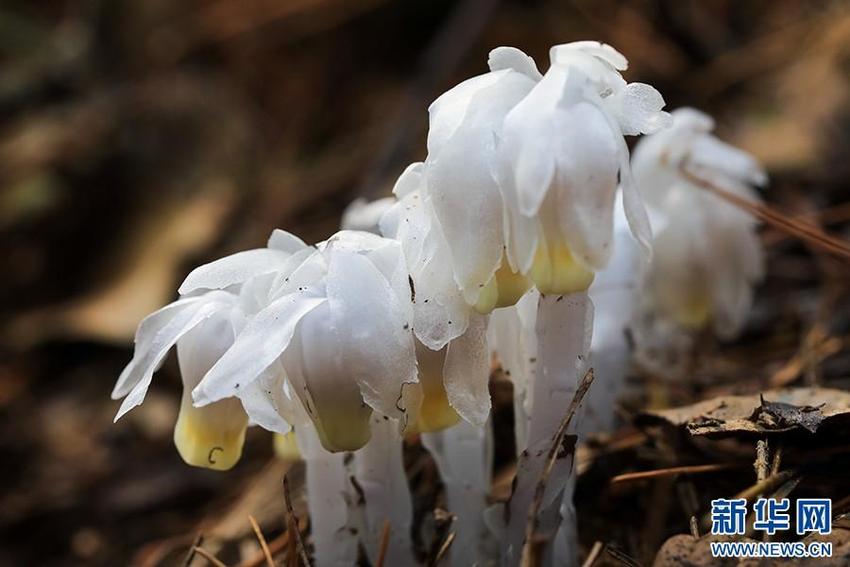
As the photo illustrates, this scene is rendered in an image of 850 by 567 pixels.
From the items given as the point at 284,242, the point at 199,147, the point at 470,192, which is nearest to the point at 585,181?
the point at 470,192

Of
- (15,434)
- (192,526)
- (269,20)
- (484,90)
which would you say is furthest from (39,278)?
(484,90)

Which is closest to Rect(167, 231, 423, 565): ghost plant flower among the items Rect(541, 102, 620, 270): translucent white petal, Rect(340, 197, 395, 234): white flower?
Rect(541, 102, 620, 270): translucent white petal

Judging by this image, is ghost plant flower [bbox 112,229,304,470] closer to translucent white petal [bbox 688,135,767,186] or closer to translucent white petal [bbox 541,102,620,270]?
translucent white petal [bbox 541,102,620,270]

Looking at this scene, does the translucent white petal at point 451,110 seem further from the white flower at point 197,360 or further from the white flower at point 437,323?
the white flower at point 197,360

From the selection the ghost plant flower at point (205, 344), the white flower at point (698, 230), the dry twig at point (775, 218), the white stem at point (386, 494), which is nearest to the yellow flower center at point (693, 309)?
the white flower at point (698, 230)

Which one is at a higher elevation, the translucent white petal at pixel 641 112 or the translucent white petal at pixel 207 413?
the translucent white petal at pixel 641 112

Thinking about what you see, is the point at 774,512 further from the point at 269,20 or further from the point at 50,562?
the point at 269,20

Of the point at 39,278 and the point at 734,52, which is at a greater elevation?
the point at 734,52
